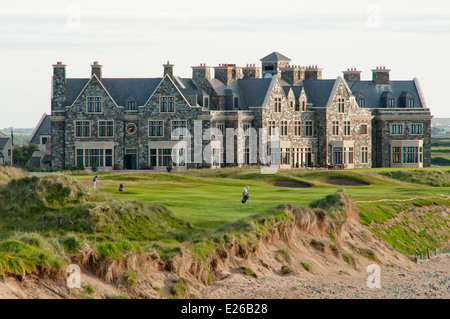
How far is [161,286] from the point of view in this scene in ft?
102

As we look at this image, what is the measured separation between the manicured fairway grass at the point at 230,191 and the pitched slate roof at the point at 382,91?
18594 millimetres

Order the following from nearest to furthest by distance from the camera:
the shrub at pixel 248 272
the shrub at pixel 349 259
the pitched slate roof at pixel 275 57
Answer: the shrub at pixel 248 272 → the shrub at pixel 349 259 → the pitched slate roof at pixel 275 57

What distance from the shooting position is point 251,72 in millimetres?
93625

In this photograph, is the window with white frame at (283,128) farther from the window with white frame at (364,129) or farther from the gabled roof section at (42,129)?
the gabled roof section at (42,129)

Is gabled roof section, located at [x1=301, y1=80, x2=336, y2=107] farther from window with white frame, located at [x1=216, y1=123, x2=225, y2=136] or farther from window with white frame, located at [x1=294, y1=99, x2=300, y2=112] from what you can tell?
window with white frame, located at [x1=216, y1=123, x2=225, y2=136]

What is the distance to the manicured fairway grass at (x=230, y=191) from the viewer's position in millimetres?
44125

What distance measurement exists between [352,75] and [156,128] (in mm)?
26220

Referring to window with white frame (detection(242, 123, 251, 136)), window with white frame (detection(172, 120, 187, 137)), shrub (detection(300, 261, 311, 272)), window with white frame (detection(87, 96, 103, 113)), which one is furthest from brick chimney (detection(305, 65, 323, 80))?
shrub (detection(300, 261, 311, 272))

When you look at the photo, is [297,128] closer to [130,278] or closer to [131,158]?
[131,158]

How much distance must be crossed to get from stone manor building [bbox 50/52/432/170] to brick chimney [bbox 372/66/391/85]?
177 inches

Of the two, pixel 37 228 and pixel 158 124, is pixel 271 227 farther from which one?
→ pixel 158 124

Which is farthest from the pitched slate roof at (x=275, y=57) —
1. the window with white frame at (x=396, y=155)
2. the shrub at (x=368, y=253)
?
the shrub at (x=368, y=253)

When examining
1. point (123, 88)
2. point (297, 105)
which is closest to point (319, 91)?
point (297, 105)

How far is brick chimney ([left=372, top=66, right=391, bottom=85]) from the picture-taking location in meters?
98.2
